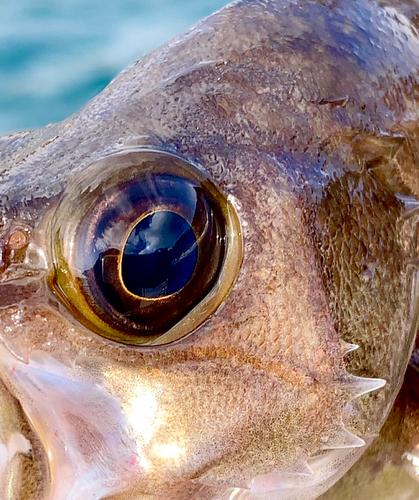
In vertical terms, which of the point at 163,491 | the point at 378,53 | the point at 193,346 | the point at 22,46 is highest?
the point at 22,46

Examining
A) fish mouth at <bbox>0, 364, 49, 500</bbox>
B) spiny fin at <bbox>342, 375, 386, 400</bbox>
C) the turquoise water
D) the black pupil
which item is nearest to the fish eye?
the black pupil

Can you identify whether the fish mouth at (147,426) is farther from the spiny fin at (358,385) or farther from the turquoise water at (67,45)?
the turquoise water at (67,45)

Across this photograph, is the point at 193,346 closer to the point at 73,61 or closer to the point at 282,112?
the point at 282,112

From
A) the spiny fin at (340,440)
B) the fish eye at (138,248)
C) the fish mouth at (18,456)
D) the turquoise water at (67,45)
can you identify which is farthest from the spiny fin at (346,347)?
the turquoise water at (67,45)

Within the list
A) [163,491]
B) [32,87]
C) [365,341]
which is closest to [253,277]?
[365,341]

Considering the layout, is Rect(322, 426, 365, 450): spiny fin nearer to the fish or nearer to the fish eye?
the fish

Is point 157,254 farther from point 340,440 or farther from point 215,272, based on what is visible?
point 340,440
